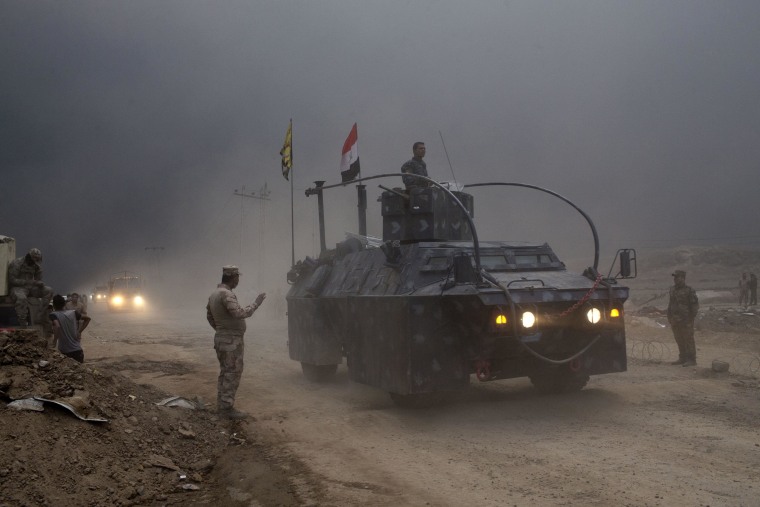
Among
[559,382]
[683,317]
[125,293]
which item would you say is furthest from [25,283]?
[125,293]

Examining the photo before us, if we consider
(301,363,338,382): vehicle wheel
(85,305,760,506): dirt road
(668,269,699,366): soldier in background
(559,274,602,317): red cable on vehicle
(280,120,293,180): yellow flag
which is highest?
(280,120,293,180): yellow flag

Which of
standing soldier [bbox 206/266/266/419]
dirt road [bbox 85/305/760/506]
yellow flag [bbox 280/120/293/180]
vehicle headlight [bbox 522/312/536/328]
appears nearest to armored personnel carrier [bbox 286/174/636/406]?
vehicle headlight [bbox 522/312/536/328]

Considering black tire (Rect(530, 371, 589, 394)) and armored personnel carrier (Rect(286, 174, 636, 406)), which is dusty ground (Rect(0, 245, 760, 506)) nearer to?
black tire (Rect(530, 371, 589, 394))

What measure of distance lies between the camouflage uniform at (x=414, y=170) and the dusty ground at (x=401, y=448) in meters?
3.00

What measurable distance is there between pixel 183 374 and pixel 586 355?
702 centimetres

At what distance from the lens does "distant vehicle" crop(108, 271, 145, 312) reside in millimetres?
46125

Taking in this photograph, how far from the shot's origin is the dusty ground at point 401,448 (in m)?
4.75

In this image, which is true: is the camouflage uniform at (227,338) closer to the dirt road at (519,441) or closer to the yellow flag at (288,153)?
the dirt road at (519,441)

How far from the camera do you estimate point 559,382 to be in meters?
8.26

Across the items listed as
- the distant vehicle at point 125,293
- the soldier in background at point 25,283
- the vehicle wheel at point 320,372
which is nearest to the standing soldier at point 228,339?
the vehicle wheel at point 320,372

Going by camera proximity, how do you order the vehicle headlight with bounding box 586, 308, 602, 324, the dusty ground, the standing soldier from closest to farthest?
the dusty ground
the vehicle headlight with bounding box 586, 308, 602, 324
the standing soldier

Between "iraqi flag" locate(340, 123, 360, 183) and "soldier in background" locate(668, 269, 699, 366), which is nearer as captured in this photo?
"soldier in background" locate(668, 269, 699, 366)

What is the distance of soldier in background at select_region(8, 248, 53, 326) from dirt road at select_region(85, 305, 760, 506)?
7.05 feet

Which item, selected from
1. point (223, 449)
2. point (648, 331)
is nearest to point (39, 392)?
point (223, 449)
